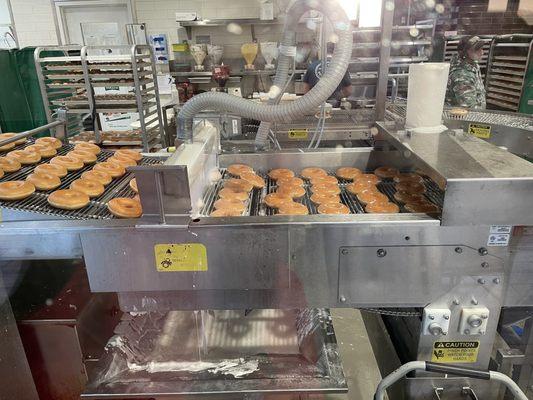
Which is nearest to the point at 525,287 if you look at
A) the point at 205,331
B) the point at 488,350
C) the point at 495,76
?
the point at 488,350

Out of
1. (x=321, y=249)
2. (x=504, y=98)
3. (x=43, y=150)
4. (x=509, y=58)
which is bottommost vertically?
(x=504, y=98)

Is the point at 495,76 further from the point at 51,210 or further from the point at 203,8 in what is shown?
the point at 51,210

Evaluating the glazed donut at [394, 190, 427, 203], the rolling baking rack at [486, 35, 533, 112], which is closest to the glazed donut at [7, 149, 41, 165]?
the glazed donut at [394, 190, 427, 203]

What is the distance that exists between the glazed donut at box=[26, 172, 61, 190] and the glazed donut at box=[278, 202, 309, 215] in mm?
928

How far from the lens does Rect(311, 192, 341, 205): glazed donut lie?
4.88 feet

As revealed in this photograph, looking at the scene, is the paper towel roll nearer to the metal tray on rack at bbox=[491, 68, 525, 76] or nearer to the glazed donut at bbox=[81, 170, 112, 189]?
the glazed donut at bbox=[81, 170, 112, 189]

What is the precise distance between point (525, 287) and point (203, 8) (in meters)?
6.43

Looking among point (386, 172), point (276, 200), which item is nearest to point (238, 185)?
point (276, 200)

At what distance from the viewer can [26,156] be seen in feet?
5.94

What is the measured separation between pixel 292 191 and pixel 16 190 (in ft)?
3.43

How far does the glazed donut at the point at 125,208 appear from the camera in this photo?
1.28m

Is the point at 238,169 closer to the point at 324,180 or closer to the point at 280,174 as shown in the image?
the point at 280,174

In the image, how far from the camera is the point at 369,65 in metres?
3.93

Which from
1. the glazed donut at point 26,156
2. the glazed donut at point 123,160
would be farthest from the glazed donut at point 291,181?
the glazed donut at point 26,156
